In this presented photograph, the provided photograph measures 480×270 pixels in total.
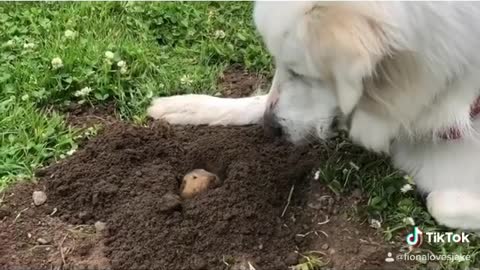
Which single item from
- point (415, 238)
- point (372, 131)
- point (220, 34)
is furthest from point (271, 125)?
point (220, 34)

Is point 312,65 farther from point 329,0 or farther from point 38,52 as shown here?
point 38,52

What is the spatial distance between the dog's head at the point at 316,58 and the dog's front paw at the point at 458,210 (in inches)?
16.6

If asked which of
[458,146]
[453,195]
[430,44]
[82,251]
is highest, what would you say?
[430,44]

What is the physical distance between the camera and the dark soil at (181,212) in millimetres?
2393

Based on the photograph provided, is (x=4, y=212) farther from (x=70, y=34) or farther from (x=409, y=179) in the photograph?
(x=409, y=179)

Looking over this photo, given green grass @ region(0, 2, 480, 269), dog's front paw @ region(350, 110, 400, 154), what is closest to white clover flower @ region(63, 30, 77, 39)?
green grass @ region(0, 2, 480, 269)

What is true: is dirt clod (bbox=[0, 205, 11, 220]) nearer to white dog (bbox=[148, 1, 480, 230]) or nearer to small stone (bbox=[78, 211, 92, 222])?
small stone (bbox=[78, 211, 92, 222])

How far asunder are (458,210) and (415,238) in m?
0.16

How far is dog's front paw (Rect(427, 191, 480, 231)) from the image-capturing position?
249 cm

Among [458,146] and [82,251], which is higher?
[458,146]

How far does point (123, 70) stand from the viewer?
3.12 m

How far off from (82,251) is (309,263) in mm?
689

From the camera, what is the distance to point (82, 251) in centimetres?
242

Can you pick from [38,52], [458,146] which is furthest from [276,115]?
[38,52]
